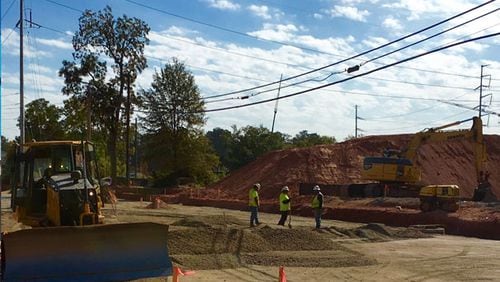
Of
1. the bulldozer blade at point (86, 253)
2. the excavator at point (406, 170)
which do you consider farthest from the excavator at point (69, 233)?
the excavator at point (406, 170)

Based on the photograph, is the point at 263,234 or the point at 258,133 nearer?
the point at 263,234

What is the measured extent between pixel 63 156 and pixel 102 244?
354cm

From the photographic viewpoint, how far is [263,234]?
18109 mm

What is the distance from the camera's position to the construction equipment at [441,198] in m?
30.9

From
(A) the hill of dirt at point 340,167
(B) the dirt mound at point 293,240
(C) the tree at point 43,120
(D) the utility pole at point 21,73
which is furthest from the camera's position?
(C) the tree at point 43,120

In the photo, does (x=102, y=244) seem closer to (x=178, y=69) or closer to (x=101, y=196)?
(x=101, y=196)

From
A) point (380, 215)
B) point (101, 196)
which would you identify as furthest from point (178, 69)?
point (101, 196)

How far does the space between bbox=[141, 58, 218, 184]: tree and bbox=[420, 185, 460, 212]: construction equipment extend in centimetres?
3746

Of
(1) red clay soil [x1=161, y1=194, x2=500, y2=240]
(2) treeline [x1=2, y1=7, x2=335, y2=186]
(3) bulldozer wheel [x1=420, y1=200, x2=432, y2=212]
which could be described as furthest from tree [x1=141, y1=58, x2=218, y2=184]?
(3) bulldozer wheel [x1=420, y1=200, x2=432, y2=212]

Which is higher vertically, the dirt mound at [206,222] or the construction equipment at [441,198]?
the construction equipment at [441,198]

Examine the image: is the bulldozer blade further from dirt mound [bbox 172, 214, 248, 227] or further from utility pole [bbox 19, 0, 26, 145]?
utility pole [bbox 19, 0, 26, 145]

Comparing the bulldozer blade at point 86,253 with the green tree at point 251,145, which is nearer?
the bulldozer blade at point 86,253

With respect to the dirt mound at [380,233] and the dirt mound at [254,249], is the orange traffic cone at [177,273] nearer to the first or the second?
the dirt mound at [254,249]

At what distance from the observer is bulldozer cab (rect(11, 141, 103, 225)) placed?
45.3 ft
